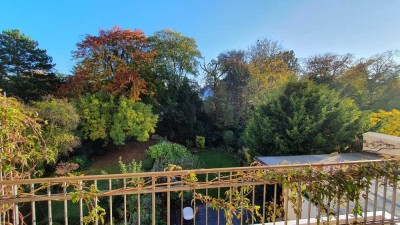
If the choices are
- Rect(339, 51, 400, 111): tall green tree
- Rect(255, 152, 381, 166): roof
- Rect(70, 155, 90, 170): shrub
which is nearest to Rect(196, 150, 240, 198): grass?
Rect(255, 152, 381, 166): roof

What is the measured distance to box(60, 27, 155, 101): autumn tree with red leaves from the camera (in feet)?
32.9

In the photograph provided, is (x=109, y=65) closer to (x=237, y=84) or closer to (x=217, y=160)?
(x=237, y=84)

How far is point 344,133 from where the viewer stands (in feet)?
22.7

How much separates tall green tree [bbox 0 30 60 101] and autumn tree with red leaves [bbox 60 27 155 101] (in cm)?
211

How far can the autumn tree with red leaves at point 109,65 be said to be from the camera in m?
10.0

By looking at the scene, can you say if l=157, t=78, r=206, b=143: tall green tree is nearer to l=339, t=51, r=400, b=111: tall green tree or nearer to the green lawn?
the green lawn

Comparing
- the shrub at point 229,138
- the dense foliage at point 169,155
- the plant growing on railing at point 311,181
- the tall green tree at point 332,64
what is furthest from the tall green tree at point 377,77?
the plant growing on railing at point 311,181

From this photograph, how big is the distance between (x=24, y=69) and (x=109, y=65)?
4951mm

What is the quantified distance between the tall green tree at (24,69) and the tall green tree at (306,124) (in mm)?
11070

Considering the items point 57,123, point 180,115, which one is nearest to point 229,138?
point 180,115

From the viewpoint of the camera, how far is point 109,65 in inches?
414

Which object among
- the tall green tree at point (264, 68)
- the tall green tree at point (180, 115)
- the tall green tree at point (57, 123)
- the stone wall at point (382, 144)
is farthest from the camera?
the tall green tree at point (180, 115)

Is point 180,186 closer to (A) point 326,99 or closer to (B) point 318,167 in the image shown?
(B) point 318,167

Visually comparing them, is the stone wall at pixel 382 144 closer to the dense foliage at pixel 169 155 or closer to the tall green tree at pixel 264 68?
the tall green tree at pixel 264 68
